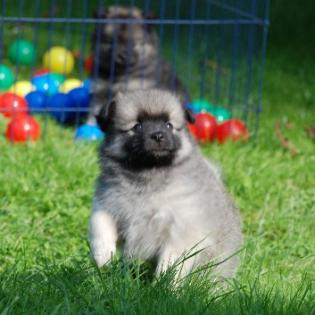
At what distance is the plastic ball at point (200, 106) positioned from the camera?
7.05 metres

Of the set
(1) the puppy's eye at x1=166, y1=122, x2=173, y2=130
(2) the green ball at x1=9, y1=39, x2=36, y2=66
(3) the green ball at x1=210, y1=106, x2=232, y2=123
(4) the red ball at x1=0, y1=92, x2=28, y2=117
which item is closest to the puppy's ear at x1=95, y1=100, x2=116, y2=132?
(1) the puppy's eye at x1=166, y1=122, x2=173, y2=130

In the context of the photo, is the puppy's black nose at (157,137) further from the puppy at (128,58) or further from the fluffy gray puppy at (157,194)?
the puppy at (128,58)

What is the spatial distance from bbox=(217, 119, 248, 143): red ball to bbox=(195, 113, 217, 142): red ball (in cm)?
5

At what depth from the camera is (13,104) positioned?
6707 millimetres

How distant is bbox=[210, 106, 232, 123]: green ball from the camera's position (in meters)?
6.96

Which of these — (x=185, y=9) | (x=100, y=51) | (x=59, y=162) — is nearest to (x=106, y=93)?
(x=100, y=51)

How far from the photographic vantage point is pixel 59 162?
555 cm

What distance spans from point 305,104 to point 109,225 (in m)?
4.69

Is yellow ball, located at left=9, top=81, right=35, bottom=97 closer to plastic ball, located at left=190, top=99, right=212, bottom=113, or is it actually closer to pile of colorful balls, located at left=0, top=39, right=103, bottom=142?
pile of colorful balls, located at left=0, top=39, right=103, bottom=142

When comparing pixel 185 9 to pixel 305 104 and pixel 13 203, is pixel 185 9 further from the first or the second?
pixel 13 203

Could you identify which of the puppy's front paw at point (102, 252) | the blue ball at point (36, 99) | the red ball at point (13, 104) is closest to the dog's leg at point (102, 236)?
the puppy's front paw at point (102, 252)

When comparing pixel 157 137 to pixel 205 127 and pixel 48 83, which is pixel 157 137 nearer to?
pixel 205 127

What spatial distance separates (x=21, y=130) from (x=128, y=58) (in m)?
1.44

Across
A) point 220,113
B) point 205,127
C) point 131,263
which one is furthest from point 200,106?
point 131,263
